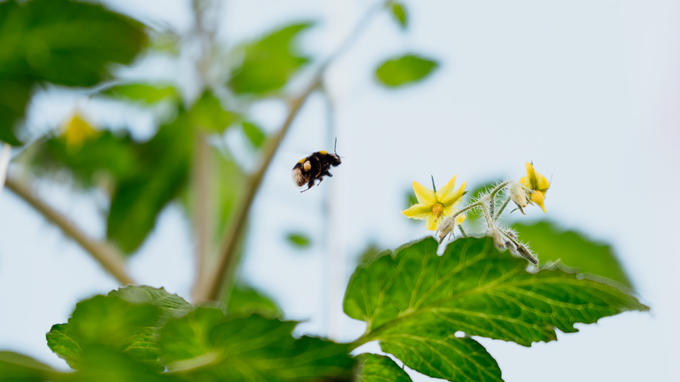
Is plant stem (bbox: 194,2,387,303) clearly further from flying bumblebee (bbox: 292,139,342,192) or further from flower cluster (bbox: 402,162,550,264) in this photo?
flower cluster (bbox: 402,162,550,264)

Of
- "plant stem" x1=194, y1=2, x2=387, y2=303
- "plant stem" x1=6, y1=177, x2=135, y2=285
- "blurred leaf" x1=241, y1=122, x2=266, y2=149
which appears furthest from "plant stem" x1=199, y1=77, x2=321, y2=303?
"blurred leaf" x1=241, y1=122, x2=266, y2=149

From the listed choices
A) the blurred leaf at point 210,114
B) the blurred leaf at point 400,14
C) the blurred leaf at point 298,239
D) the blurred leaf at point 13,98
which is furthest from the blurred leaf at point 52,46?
the blurred leaf at point 298,239

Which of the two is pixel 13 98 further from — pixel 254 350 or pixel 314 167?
pixel 254 350

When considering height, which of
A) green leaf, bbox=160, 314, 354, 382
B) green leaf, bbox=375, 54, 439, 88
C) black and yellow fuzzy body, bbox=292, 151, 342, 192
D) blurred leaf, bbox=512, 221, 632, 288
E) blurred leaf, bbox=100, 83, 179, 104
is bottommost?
green leaf, bbox=160, 314, 354, 382

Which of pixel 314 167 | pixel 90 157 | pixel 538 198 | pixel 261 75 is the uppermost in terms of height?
pixel 261 75

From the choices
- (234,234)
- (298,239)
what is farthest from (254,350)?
(298,239)

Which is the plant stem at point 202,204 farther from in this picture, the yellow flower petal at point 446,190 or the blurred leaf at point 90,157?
the yellow flower petal at point 446,190
